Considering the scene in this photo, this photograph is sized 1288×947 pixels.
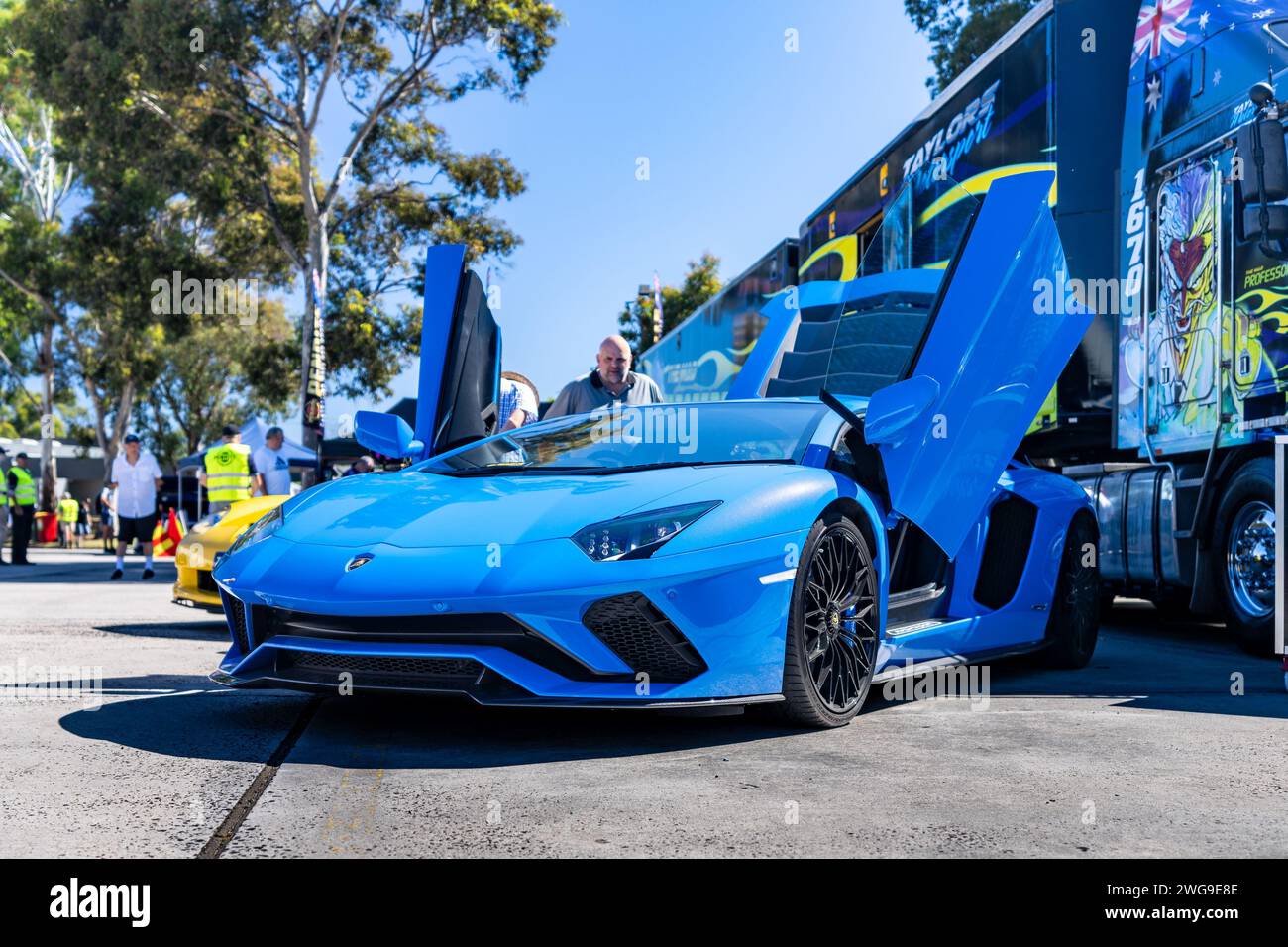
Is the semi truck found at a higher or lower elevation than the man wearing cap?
higher

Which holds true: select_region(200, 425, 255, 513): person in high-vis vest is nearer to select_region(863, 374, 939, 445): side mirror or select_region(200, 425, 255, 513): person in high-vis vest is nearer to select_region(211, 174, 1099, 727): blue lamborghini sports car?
select_region(211, 174, 1099, 727): blue lamborghini sports car

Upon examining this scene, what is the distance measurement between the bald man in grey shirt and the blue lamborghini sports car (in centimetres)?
107

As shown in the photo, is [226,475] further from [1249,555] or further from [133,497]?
[1249,555]

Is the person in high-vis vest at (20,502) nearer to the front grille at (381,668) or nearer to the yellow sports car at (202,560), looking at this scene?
the yellow sports car at (202,560)

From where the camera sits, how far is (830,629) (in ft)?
14.6

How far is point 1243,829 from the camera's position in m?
3.15

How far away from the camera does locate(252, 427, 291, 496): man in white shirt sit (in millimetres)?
13633

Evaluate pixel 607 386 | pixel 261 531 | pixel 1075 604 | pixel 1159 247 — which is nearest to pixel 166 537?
pixel 607 386

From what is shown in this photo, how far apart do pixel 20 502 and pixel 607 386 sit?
15.5 meters

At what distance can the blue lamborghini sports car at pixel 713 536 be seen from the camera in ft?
13.0

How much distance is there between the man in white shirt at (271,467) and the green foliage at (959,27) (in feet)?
59.9

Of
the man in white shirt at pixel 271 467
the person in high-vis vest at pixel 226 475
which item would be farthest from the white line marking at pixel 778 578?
the man in white shirt at pixel 271 467

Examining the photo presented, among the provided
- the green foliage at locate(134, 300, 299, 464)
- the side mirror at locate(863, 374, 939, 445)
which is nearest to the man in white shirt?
the side mirror at locate(863, 374, 939, 445)
